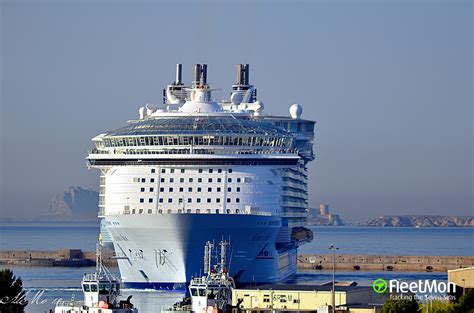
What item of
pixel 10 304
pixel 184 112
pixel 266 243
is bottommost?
pixel 10 304

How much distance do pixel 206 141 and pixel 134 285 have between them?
998 cm

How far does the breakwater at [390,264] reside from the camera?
168375 mm

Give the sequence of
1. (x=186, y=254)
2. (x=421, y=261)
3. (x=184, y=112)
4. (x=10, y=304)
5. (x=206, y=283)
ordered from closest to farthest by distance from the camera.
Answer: (x=206, y=283) < (x=10, y=304) < (x=186, y=254) < (x=184, y=112) < (x=421, y=261)

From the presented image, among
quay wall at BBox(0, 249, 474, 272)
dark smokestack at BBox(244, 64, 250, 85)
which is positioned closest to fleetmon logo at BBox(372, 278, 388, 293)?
dark smokestack at BBox(244, 64, 250, 85)

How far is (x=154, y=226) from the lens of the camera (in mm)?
102000

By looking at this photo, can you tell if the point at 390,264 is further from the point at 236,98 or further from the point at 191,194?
the point at 191,194

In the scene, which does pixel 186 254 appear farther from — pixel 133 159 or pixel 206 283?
pixel 206 283

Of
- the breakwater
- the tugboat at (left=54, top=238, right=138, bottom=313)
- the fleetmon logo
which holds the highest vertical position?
the breakwater

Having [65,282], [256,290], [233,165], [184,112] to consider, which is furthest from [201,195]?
[65,282]

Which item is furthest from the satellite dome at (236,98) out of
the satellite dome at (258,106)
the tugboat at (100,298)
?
the tugboat at (100,298)

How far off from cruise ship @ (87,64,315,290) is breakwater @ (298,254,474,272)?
57.2 m

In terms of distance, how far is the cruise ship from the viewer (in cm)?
10219
